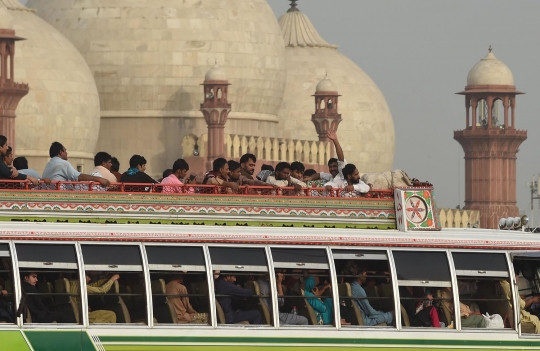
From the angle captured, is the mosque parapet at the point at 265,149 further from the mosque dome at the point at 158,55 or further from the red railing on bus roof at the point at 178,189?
the red railing on bus roof at the point at 178,189

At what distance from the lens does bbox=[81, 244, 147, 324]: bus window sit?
16375 millimetres

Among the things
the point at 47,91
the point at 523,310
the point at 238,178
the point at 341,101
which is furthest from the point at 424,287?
the point at 341,101

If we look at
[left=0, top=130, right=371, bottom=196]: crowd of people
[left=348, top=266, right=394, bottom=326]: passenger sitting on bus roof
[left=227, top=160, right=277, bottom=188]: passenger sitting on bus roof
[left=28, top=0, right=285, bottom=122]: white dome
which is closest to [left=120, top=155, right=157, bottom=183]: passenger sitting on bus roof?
[left=0, top=130, right=371, bottom=196]: crowd of people

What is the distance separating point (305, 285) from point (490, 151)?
77498mm

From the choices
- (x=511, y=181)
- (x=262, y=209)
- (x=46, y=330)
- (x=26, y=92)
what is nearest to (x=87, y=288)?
(x=46, y=330)

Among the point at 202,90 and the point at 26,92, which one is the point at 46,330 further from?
the point at 202,90

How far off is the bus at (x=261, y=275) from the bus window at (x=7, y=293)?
0.01m

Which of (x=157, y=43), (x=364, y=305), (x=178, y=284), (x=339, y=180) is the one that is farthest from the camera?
(x=157, y=43)

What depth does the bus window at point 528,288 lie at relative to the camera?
18.2 meters

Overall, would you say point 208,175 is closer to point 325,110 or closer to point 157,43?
point 157,43

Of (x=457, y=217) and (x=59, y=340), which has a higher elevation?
(x=59, y=340)

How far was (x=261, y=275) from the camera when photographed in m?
16.9

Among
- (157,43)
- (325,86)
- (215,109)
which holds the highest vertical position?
(157,43)

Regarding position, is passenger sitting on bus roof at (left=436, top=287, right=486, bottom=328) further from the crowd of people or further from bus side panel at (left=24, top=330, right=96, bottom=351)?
bus side panel at (left=24, top=330, right=96, bottom=351)
